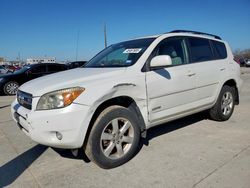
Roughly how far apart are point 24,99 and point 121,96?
1.31 metres

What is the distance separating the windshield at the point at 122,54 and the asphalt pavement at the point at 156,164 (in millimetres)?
1386

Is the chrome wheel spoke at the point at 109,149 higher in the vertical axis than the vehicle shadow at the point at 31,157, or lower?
higher

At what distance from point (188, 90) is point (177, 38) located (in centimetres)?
93

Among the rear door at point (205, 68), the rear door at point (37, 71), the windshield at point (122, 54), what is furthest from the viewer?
the rear door at point (37, 71)

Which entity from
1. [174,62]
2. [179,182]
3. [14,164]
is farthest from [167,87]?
[14,164]

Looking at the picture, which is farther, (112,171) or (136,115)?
A: (136,115)

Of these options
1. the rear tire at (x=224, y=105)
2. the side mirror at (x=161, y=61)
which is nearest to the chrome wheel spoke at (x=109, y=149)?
the side mirror at (x=161, y=61)

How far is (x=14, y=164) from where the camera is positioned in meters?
3.73

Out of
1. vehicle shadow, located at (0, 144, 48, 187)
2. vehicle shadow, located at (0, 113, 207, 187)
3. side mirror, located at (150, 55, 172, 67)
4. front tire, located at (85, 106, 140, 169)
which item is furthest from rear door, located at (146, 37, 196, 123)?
vehicle shadow, located at (0, 144, 48, 187)

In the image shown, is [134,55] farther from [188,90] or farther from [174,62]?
[188,90]

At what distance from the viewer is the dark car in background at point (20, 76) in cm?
1205

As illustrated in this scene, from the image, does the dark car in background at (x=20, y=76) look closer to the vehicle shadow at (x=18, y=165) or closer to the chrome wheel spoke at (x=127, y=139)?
the vehicle shadow at (x=18, y=165)

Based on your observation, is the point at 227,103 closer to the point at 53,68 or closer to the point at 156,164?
the point at 156,164

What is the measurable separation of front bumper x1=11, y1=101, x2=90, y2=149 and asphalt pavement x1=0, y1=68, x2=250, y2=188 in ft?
1.59
